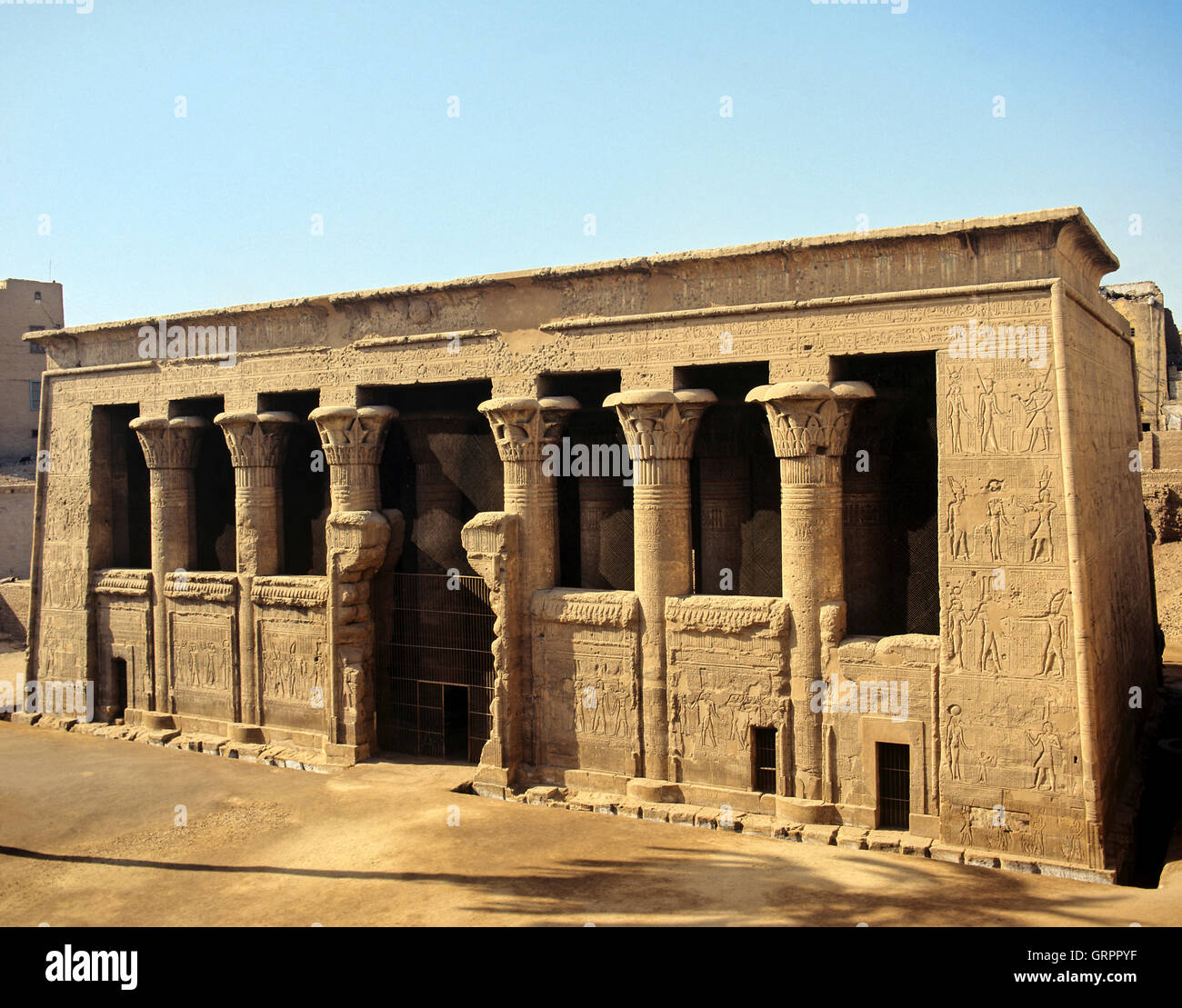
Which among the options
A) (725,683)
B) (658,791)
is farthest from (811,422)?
(658,791)

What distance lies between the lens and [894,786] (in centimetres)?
1095

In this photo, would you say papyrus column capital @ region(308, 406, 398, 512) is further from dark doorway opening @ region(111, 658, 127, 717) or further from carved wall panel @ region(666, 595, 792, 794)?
dark doorway opening @ region(111, 658, 127, 717)

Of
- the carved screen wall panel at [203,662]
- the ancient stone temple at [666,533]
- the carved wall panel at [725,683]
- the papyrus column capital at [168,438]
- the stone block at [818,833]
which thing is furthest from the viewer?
the papyrus column capital at [168,438]

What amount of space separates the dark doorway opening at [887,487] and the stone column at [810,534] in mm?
1448

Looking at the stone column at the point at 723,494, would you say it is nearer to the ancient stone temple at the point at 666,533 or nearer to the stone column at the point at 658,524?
the ancient stone temple at the point at 666,533

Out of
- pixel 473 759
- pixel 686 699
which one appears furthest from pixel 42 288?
pixel 686 699

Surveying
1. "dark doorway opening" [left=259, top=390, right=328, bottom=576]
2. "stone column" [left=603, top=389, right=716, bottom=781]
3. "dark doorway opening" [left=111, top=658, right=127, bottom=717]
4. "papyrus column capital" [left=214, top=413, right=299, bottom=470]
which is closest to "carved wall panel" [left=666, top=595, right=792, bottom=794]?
"stone column" [left=603, top=389, right=716, bottom=781]

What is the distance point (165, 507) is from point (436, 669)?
5.76 metres

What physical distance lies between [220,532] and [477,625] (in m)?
6.32

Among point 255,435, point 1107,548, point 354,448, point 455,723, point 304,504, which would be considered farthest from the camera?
point 304,504

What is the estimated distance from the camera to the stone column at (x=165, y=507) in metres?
16.5

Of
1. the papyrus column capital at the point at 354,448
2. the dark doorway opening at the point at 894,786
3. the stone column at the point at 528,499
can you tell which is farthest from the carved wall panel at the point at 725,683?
the papyrus column capital at the point at 354,448

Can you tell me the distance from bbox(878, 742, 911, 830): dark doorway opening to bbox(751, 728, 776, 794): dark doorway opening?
1308mm

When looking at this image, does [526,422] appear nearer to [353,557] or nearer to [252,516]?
[353,557]
